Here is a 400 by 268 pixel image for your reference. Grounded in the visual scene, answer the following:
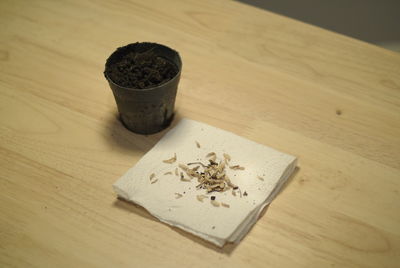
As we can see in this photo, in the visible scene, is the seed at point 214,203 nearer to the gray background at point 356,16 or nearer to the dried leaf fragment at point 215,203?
the dried leaf fragment at point 215,203

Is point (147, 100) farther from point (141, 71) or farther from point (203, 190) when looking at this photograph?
point (203, 190)

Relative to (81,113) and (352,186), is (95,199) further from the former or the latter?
(352,186)

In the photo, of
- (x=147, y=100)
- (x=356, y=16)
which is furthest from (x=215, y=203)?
(x=356, y=16)

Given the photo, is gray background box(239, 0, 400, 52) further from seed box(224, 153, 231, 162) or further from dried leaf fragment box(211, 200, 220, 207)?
dried leaf fragment box(211, 200, 220, 207)

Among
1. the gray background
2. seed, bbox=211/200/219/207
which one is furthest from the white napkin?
the gray background

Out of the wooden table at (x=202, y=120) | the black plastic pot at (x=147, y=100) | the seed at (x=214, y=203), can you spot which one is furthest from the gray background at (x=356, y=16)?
the seed at (x=214, y=203)
